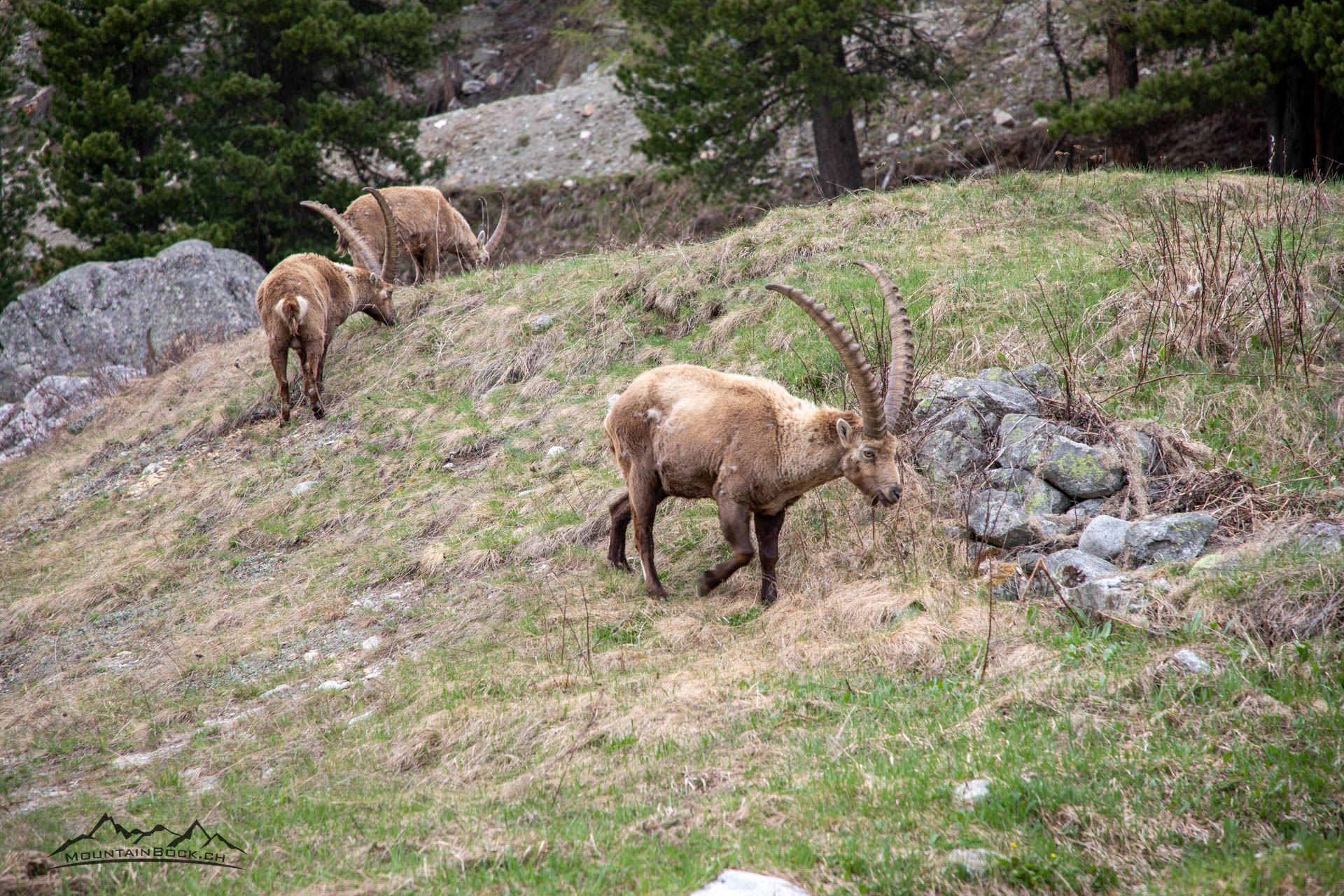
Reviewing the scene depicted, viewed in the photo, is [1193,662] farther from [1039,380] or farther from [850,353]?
[1039,380]

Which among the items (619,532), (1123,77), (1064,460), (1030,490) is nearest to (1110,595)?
(1030,490)

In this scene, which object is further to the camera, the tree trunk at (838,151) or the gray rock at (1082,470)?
the tree trunk at (838,151)

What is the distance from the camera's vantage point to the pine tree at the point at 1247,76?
12.8 meters

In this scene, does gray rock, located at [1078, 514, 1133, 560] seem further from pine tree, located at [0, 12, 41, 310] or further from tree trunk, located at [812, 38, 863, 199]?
pine tree, located at [0, 12, 41, 310]

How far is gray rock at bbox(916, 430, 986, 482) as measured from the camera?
759 cm

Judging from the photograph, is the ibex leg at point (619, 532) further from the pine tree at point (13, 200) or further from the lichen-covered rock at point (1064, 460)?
the pine tree at point (13, 200)

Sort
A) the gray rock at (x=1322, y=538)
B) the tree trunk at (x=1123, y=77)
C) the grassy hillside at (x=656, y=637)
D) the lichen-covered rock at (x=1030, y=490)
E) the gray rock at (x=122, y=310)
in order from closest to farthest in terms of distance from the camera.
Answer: the grassy hillside at (x=656, y=637) < the gray rock at (x=1322, y=538) < the lichen-covered rock at (x=1030, y=490) < the tree trunk at (x=1123, y=77) < the gray rock at (x=122, y=310)

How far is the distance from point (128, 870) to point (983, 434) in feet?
20.5

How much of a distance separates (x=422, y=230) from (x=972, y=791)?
1300 centimetres

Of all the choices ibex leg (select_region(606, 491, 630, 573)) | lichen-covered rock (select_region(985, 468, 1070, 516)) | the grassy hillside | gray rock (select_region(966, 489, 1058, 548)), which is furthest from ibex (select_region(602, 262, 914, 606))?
lichen-covered rock (select_region(985, 468, 1070, 516))

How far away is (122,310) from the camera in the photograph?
58.0 feet

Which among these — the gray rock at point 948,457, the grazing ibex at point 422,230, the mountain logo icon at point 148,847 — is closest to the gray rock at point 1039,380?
the gray rock at point 948,457

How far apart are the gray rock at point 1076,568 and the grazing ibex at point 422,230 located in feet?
34.8

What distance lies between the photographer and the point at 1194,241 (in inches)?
339
